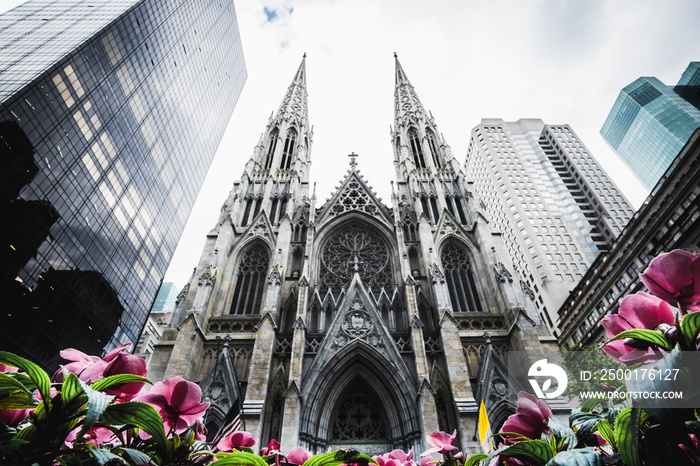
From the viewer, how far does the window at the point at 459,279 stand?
19.6 metres

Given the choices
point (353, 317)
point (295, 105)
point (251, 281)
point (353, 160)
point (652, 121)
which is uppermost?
point (652, 121)

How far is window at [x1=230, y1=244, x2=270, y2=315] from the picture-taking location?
19764 mm

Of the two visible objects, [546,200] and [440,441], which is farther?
[546,200]

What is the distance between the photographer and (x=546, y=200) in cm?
6200

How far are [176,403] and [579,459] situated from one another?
6.07 ft

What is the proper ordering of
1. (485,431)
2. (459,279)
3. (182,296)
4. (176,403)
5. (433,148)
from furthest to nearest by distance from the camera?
(433,148) < (459,279) < (182,296) < (485,431) < (176,403)

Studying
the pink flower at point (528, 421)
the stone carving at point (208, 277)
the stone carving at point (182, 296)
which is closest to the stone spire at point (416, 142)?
the stone carving at point (208, 277)

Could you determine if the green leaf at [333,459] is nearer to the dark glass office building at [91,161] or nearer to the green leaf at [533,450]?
the green leaf at [533,450]

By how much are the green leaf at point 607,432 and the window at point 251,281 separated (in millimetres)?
19181

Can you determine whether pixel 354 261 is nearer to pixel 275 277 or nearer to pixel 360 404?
pixel 275 277

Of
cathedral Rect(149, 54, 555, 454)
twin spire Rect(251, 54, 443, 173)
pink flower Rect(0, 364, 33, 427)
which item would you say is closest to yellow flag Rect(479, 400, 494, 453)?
pink flower Rect(0, 364, 33, 427)

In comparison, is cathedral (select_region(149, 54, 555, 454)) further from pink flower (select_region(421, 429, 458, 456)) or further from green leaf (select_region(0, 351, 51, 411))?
green leaf (select_region(0, 351, 51, 411))

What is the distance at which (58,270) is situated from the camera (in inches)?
1101

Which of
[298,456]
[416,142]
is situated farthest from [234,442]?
[416,142]
